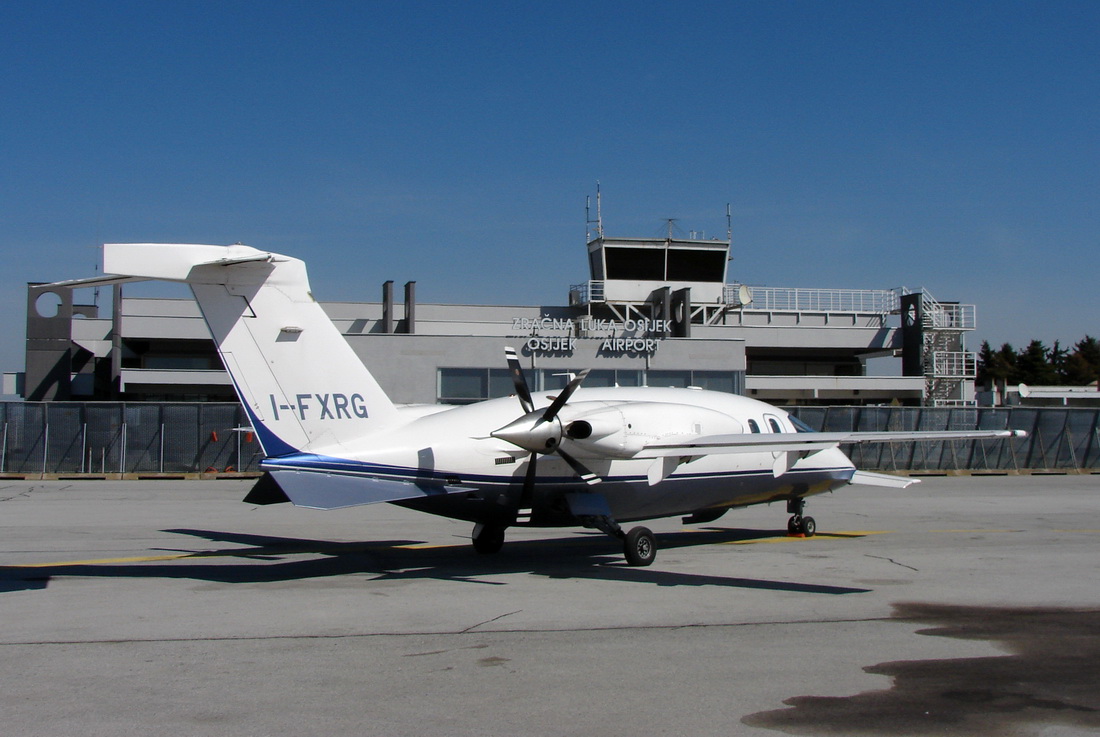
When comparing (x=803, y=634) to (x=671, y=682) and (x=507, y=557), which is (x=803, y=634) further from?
(x=507, y=557)

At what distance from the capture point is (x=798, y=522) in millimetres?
19469

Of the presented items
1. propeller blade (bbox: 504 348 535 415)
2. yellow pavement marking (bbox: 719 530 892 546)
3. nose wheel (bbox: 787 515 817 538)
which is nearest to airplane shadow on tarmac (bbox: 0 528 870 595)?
yellow pavement marking (bbox: 719 530 892 546)

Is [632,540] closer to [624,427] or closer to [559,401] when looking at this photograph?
[624,427]

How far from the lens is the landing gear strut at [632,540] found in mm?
15156

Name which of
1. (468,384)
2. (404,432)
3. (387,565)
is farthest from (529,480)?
(468,384)

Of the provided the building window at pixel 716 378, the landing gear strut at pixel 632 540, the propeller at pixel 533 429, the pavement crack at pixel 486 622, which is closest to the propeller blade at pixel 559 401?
the propeller at pixel 533 429

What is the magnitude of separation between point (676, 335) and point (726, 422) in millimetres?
40984

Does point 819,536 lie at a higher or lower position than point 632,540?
lower

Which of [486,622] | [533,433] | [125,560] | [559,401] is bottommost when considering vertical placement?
[125,560]

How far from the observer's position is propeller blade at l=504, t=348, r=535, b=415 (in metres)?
13.5

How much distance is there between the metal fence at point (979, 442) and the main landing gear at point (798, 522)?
20.9 meters

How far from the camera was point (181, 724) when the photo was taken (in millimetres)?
7262

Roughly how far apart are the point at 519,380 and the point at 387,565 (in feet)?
13.1

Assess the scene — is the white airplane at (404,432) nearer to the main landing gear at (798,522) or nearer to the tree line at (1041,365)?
the main landing gear at (798,522)
